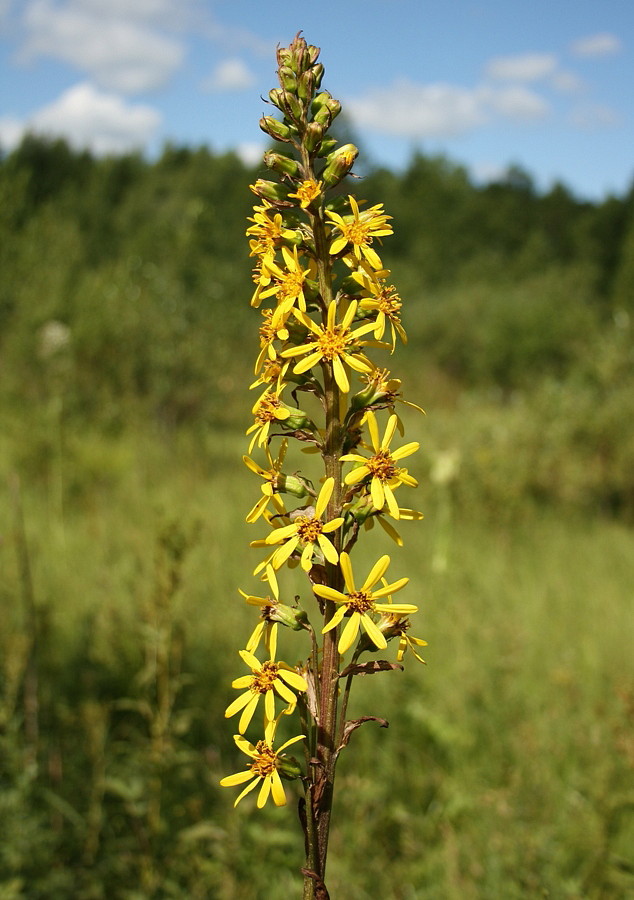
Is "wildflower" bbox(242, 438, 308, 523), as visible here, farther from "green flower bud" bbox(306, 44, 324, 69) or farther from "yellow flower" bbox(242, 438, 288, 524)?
"green flower bud" bbox(306, 44, 324, 69)

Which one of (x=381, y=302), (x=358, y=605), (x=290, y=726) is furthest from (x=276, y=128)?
(x=290, y=726)

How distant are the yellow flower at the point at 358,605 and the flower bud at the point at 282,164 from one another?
2.67ft

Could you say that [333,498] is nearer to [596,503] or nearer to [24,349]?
[596,503]

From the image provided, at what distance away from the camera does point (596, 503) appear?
10688mm

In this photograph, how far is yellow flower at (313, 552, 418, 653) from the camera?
1.33 meters

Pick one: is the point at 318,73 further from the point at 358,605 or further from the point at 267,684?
the point at 267,684

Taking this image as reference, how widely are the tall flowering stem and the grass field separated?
130cm

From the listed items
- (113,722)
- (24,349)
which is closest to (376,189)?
(24,349)

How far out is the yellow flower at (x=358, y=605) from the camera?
133 centimetres

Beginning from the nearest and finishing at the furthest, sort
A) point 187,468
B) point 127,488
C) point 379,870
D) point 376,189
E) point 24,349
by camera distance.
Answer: point 379,870 → point 127,488 → point 187,468 → point 24,349 → point 376,189

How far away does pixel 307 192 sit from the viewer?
148cm

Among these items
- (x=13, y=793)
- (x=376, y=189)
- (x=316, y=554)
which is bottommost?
(x=13, y=793)

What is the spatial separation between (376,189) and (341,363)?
179ft

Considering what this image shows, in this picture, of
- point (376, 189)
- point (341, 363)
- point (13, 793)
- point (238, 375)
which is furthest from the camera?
point (376, 189)
